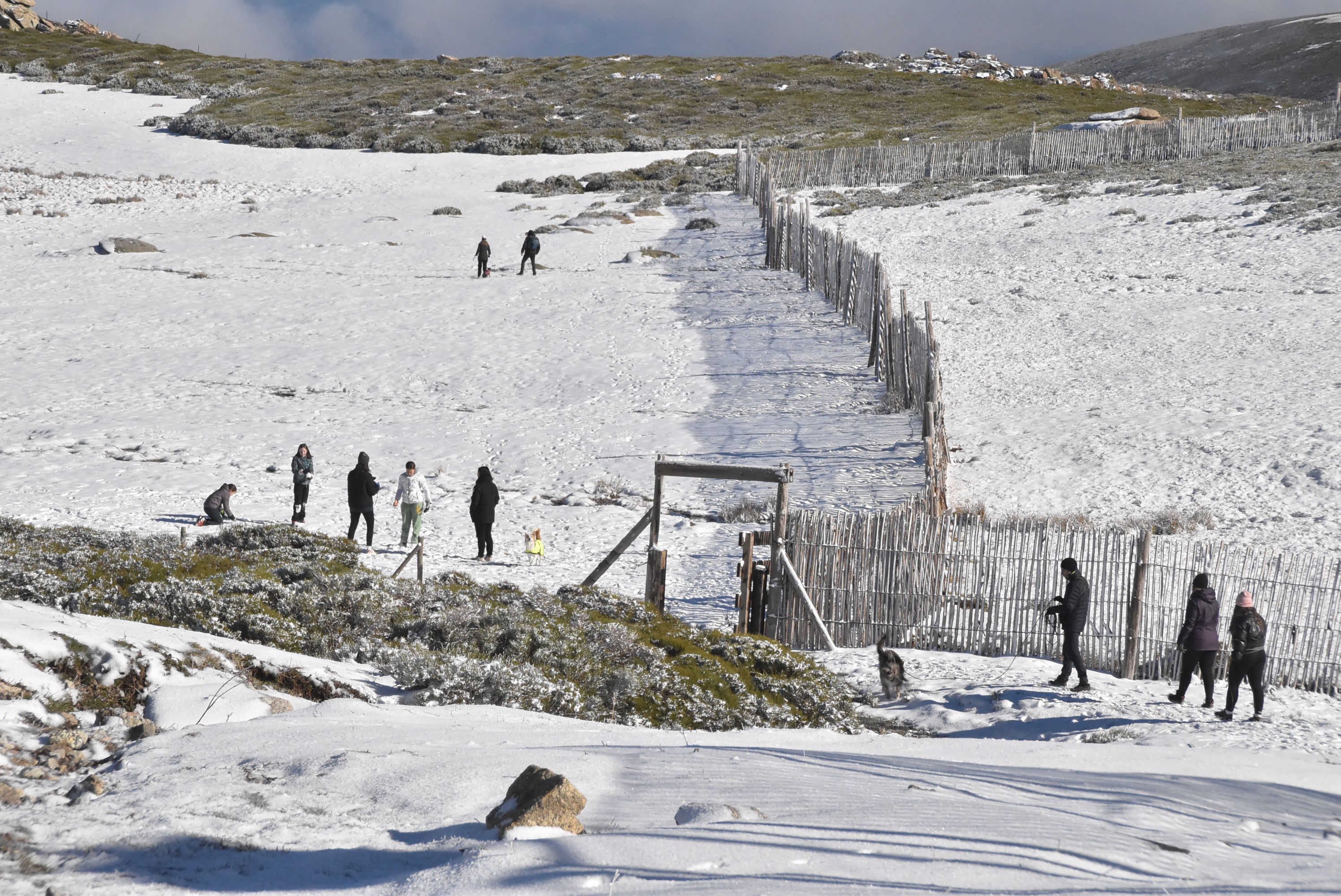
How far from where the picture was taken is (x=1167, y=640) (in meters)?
8.98

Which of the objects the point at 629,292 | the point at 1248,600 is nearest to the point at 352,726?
the point at 1248,600

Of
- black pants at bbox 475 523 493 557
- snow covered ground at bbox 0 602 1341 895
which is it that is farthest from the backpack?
black pants at bbox 475 523 493 557

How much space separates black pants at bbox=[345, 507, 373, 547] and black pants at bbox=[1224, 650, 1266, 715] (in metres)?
8.93

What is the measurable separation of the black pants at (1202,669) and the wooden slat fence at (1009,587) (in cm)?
75

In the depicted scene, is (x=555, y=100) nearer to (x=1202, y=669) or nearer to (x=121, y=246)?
(x=121, y=246)

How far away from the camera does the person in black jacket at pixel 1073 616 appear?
8375 mm

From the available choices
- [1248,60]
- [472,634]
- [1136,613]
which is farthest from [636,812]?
[1248,60]

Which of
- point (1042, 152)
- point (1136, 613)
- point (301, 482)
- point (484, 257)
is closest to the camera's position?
point (1136, 613)

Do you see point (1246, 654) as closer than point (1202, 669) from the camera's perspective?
Yes

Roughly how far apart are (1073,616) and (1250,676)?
1311 mm

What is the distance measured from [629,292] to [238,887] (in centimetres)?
2267

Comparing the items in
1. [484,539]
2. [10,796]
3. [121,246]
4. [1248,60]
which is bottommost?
[484,539]

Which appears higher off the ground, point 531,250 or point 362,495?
point 531,250

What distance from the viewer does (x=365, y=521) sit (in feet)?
40.3
